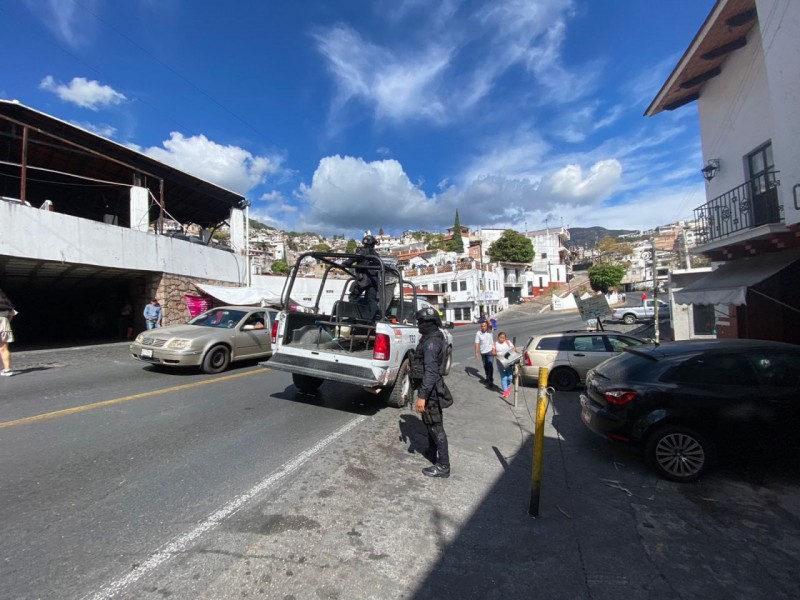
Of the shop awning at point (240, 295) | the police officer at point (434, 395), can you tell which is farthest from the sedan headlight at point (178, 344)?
the shop awning at point (240, 295)

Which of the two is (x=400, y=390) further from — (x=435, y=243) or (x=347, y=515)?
(x=435, y=243)

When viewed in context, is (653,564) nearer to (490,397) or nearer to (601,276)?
(490,397)

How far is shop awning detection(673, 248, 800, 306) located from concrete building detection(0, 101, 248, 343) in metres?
16.8

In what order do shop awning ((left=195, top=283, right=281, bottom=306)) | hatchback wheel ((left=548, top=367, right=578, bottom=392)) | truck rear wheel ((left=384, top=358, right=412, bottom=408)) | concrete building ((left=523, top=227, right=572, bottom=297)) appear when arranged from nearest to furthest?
1. truck rear wheel ((left=384, top=358, right=412, bottom=408))
2. hatchback wheel ((left=548, top=367, right=578, bottom=392))
3. shop awning ((left=195, top=283, right=281, bottom=306))
4. concrete building ((left=523, top=227, right=572, bottom=297))

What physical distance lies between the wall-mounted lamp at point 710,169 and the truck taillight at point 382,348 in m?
10.7

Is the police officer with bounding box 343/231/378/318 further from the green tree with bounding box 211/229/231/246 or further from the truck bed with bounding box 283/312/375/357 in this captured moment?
the green tree with bounding box 211/229/231/246

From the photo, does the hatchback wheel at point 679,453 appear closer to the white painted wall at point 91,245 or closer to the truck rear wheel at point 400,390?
the truck rear wheel at point 400,390

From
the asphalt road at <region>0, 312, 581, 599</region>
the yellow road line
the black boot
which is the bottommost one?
the black boot

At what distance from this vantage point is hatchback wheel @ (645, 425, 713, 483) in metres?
4.25

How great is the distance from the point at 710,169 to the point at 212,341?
530 inches

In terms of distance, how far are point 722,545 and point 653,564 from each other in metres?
0.78

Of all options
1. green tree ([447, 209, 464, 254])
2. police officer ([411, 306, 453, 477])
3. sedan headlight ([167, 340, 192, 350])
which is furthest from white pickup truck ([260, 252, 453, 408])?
green tree ([447, 209, 464, 254])

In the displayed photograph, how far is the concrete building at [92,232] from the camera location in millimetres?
12062

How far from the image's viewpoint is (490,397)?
8680 millimetres
